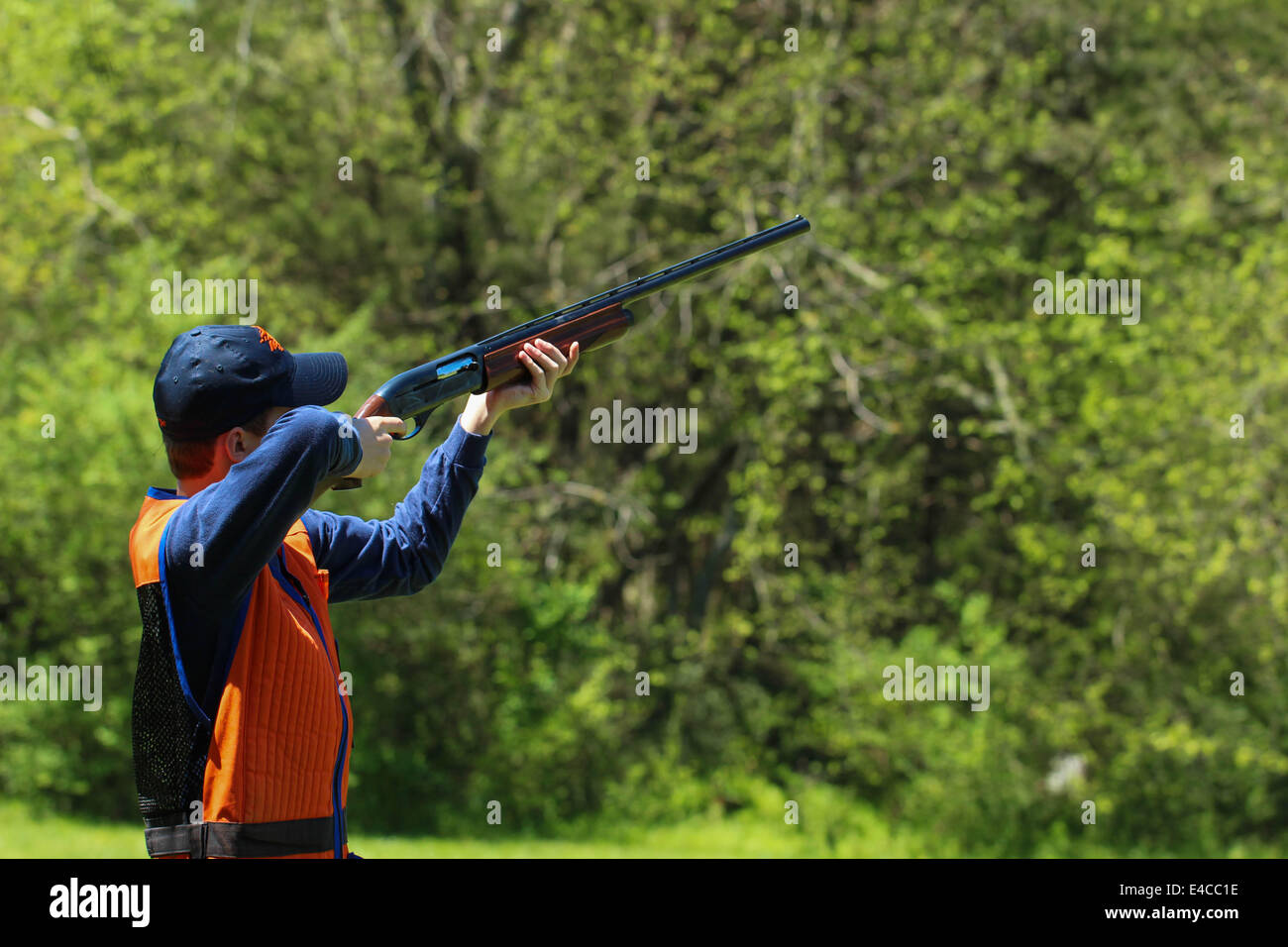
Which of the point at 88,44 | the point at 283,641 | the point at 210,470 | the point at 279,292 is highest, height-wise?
the point at 88,44

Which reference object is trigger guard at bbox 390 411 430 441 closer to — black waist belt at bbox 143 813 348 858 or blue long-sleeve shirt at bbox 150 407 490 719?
blue long-sleeve shirt at bbox 150 407 490 719

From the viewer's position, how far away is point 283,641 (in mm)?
2129

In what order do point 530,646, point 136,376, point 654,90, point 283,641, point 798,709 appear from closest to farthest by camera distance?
point 283,641 → point 136,376 → point 530,646 → point 654,90 → point 798,709

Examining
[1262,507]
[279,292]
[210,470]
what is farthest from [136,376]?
[1262,507]

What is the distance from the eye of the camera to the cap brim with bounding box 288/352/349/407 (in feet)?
7.54

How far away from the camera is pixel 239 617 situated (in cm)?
209

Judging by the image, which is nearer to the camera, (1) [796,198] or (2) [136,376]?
(2) [136,376]

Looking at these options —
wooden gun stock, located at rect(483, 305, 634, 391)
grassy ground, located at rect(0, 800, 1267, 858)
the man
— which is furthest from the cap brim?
grassy ground, located at rect(0, 800, 1267, 858)

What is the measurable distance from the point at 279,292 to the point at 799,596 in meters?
5.82

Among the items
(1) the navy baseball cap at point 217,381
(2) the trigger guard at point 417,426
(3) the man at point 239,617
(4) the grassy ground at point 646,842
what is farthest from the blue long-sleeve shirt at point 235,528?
(4) the grassy ground at point 646,842

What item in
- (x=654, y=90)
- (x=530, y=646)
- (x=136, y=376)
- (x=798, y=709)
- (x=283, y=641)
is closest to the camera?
(x=283, y=641)

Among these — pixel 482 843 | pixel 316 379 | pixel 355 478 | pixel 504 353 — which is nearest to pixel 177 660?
pixel 355 478

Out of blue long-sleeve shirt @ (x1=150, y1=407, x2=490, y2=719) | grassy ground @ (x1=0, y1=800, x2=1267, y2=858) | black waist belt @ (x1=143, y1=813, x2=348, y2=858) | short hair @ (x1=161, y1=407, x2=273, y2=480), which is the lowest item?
grassy ground @ (x1=0, y1=800, x2=1267, y2=858)

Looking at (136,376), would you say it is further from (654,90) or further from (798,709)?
(798,709)
